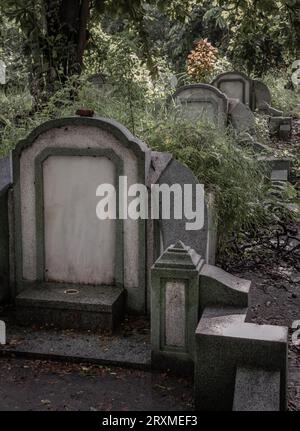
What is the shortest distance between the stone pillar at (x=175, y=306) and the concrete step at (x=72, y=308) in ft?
2.10

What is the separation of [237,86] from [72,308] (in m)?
11.2

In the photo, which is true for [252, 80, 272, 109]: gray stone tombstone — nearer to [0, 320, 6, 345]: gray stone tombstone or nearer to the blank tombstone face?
the blank tombstone face

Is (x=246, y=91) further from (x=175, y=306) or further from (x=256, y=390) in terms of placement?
(x=256, y=390)

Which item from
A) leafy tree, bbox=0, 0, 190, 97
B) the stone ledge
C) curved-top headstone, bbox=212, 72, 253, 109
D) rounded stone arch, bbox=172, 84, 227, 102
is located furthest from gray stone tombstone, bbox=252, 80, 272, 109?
the stone ledge

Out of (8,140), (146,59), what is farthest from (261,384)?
(146,59)

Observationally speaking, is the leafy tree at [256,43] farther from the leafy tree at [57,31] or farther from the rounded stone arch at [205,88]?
Answer: the leafy tree at [57,31]

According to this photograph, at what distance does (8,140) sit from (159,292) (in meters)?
Answer: 2.99

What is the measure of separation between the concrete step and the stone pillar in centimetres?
64

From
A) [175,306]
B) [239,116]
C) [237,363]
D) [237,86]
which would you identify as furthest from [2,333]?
[237,86]

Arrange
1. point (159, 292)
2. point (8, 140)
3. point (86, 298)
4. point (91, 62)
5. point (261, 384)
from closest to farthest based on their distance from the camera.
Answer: point (261, 384)
point (159, 292)
point (86, 298)
point (8, 140)
point (91, 62)

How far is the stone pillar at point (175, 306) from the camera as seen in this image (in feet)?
12.5

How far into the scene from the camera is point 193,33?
76.4 feet

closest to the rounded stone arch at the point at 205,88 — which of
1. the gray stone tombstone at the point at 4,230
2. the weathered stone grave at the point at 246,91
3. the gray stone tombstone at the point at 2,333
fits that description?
the weathered stone grave at the point at 246,91
